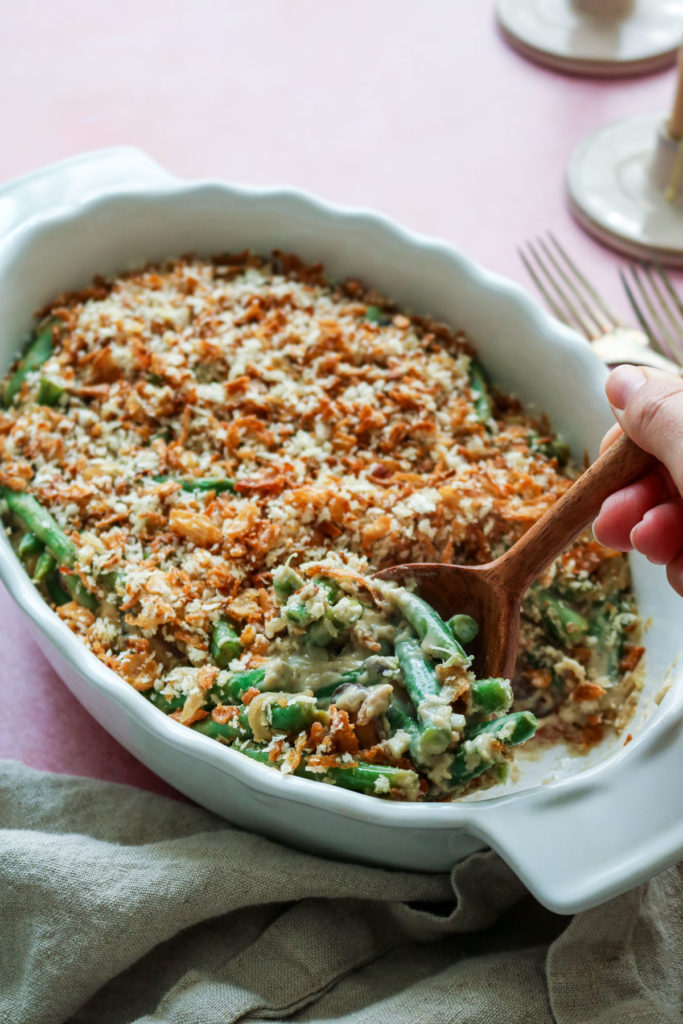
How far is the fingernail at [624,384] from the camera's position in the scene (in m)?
1.13

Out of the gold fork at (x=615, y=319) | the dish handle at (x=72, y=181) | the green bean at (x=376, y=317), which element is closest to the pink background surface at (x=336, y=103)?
the gold fork at (x=615, y=319)

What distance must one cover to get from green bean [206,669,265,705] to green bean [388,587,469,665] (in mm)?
181

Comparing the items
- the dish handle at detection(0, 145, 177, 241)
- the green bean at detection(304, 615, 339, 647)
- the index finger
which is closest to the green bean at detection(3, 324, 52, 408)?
the dish handle at detection(0, 145, 177, 241)

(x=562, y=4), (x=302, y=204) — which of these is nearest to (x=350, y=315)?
(x=302, y=204)

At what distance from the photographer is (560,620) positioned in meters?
1.32

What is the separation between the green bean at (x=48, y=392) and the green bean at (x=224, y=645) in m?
0.47

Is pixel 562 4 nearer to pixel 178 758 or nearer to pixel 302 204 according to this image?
pixel 302 204

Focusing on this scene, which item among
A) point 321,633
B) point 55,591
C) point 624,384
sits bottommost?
point 55,591

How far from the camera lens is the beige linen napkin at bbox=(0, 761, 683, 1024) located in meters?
1.08

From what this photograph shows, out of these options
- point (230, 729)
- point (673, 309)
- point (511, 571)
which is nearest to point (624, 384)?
point (511, 571)

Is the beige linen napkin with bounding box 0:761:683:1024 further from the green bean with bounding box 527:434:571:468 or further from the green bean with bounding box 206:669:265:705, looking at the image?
the green bean with bounding box 527:434:571:468

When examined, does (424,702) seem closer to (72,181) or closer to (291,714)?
(291,714)

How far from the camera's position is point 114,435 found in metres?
1.44

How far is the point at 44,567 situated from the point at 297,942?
55cm
